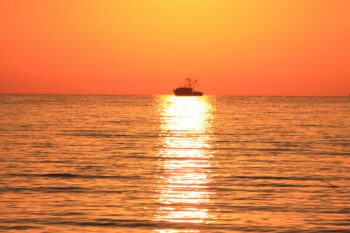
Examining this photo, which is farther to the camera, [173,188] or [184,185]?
[184,185]

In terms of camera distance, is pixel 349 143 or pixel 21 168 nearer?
pixel 21 168

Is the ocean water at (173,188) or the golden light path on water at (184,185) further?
the golden light path on water at (184,185)

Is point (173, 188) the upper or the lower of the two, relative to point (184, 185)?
lower

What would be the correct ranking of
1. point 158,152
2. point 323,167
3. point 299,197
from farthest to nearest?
point 158,152, point 323,167, point 299,197

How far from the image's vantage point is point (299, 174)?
31922 millimetres

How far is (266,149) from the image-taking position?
46.5m

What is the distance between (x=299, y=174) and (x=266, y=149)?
14.6 m

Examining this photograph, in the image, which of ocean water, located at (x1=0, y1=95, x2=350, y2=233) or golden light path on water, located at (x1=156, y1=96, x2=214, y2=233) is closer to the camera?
ocean water, located at (x1=0, y1=95, x2=350, y2=233)

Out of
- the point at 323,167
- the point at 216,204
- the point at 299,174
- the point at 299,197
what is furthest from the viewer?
the point at 323,167

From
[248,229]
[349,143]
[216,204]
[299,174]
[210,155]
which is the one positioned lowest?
[248,229]

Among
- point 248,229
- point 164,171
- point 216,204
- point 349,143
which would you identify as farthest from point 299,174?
point 349,143

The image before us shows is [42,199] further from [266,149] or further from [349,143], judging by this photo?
[349,143]

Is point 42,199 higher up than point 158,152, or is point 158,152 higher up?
point 158,152

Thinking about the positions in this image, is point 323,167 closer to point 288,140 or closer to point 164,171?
point 164,171
